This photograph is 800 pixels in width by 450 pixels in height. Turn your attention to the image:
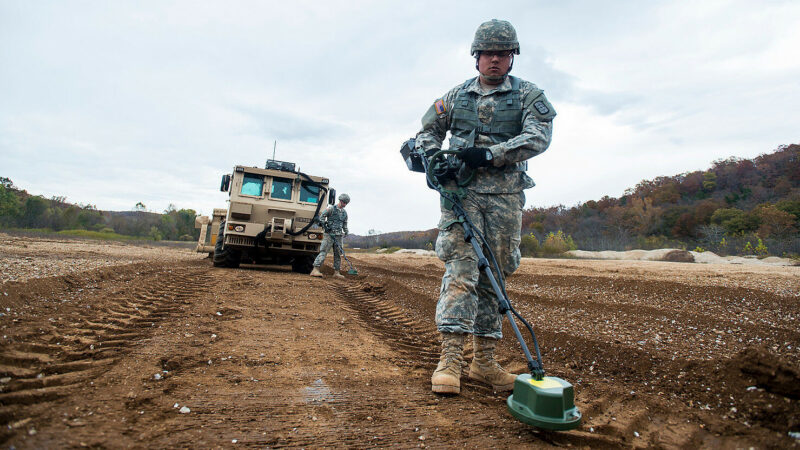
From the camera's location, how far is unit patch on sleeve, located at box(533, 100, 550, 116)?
2.74m

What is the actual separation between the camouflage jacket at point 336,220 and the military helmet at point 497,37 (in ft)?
25.9

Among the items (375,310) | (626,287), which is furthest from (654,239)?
(375,310)

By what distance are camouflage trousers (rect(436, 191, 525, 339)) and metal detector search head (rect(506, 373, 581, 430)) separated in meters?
0.63

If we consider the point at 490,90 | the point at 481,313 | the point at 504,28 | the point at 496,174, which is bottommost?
the point at 481,313

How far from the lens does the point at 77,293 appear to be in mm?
4672

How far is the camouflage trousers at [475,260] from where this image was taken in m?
2.55

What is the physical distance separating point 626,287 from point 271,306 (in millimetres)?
5953

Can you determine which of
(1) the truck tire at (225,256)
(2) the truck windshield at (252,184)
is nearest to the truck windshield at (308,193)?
(2) the truck windshield at (252,184)

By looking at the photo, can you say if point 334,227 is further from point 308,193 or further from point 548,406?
point 548,406

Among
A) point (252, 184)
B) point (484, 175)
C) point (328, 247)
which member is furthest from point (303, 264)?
point (484, 175)

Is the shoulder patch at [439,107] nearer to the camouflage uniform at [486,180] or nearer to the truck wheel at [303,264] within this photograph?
the camouflage uniform at [486,180]

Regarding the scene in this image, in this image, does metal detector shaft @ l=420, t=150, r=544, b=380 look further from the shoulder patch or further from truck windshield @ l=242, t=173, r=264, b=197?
truck windshield @ l=242, t=173, r=264, b=197

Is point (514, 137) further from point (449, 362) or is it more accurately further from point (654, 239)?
point (654, 239)

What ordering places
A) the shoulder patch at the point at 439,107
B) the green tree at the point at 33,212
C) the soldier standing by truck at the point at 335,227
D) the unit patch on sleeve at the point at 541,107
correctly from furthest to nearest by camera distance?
the green tree at the point at 33,212 → the soldier standing by truck at the point at 335,227 → the shoulder patch at the point at 439,107 → the unit patch on sleeve at the point at 541,107
